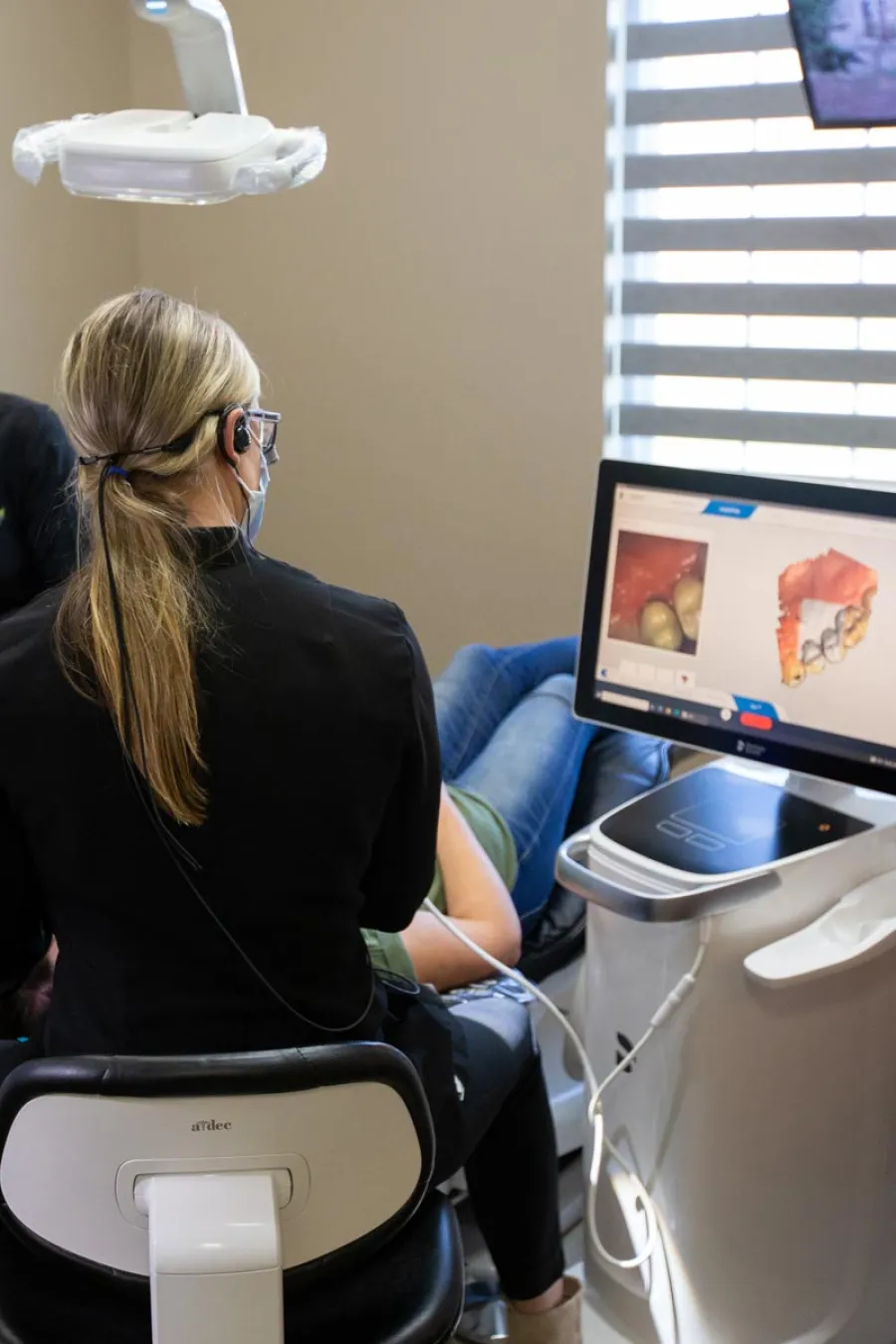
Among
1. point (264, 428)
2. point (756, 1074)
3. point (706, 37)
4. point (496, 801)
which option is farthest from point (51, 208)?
point (756, 1074)

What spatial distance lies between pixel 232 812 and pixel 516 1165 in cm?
63

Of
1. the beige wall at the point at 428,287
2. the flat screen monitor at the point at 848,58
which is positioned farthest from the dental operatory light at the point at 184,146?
the beige wall at the point at 428,287

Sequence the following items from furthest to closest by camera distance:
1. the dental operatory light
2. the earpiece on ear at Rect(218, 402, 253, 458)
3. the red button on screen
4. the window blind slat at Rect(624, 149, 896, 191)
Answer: the window blind slat at Rect(624, 149, 896, 191)
the red button on screen
the dental operatory light
the earpiece on ear at Rect(218, 402, 253, 458)

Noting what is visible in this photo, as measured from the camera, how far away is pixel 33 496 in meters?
1.89

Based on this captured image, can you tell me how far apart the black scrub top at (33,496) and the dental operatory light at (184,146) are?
0.51 meters

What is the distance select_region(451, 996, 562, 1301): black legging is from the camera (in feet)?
4.79

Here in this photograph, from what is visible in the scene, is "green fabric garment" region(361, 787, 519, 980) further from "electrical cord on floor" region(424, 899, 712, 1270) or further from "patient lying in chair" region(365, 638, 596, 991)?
"electrical cord on floor" region(424, 899, 712, 1270)

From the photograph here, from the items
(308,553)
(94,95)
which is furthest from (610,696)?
(94,95)

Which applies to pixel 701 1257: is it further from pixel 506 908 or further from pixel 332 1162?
pixel 332 1162

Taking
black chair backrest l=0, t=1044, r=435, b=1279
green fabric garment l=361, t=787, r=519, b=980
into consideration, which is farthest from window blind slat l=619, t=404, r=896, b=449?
black chair backrest l=0, t=1044, r=435, b=1279

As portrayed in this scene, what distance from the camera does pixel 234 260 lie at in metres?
2.71

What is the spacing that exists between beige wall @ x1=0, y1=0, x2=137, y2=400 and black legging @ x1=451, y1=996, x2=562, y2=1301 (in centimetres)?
162

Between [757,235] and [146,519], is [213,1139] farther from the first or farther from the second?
[757,235]

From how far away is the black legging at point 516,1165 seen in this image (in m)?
1.46
